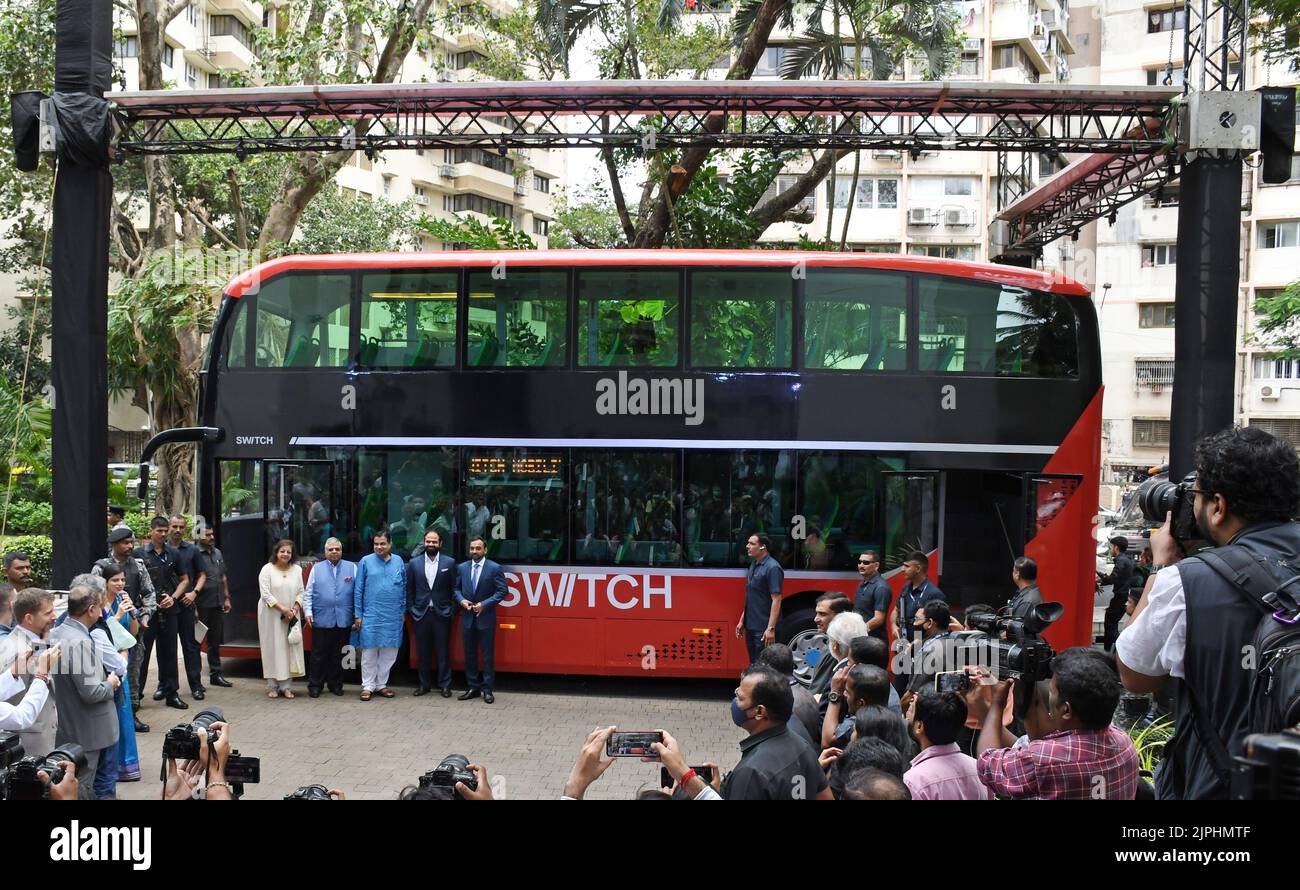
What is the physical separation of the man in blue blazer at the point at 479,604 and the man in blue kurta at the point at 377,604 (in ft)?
1.77

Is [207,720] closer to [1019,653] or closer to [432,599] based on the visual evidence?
[1019,653]

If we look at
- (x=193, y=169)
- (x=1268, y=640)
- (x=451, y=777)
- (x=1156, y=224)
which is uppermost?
(x=1156, y=224)

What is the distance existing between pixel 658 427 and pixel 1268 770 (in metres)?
7.79

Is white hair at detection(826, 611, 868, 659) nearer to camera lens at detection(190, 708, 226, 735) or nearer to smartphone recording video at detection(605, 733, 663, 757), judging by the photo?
smartphone recording video at detection(605, 733, 663, 757)

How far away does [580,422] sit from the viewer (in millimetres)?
9828

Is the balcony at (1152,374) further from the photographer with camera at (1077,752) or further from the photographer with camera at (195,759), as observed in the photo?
the photographer with camera at (195,759)

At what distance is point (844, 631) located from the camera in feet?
19.6

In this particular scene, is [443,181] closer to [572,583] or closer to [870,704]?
[572,583]

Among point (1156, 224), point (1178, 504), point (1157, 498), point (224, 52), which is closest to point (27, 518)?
point (1157, 498)

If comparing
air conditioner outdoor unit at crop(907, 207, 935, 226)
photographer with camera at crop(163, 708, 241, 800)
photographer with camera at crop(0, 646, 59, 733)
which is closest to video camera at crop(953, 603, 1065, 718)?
photographer with camera at crop(163, 708, 241, 800)

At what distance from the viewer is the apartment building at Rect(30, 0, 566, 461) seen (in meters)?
31.5

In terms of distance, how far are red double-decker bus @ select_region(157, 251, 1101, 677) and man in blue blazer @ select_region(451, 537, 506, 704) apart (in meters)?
0.37
